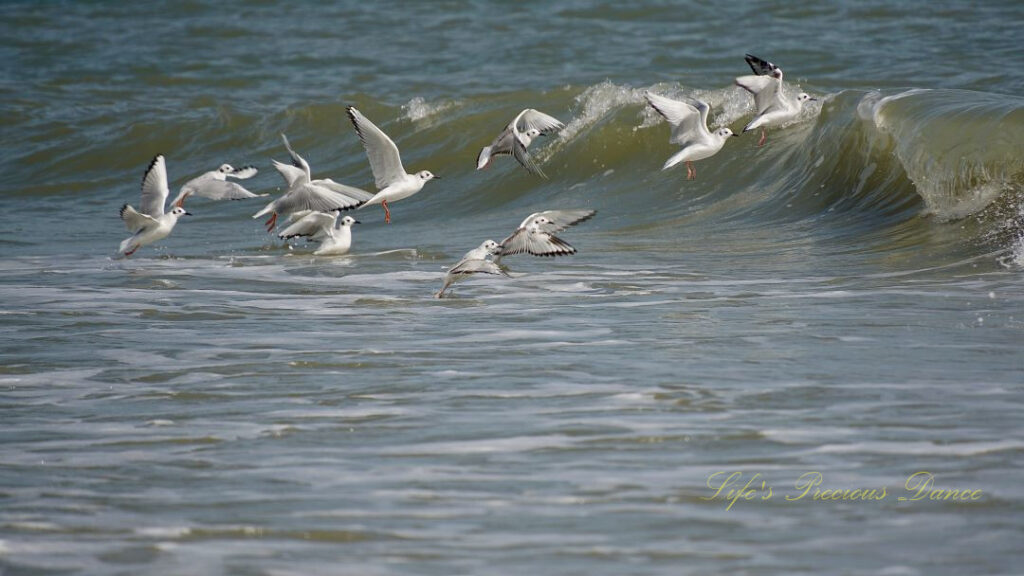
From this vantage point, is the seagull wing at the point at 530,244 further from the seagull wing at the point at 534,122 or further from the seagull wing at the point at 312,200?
the seagull wing at the point at 534,122

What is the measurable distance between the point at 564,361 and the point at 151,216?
614 centimetres

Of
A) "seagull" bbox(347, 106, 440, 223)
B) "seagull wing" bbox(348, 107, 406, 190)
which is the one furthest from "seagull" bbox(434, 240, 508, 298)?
"seagull" bbox(347, 106, 440, 223)

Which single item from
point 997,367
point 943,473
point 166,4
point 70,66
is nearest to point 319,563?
point 943,473

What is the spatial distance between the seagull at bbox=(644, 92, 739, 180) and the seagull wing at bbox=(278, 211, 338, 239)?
3.01 m

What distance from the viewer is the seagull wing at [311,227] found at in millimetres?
11508

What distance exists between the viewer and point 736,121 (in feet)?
52.2

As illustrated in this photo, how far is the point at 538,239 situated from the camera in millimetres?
9250

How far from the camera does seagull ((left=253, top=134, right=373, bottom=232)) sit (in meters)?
11.7

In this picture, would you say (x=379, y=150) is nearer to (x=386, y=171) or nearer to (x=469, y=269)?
(x=386, y=171)

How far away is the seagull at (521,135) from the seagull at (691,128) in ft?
3.03

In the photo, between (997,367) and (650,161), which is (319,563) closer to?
(997,367)

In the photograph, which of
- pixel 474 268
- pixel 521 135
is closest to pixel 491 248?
pixel 474 268

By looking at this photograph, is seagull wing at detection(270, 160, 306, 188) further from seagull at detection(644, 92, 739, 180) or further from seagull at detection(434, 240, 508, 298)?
seagull at detection(434, 240, 508, 298)

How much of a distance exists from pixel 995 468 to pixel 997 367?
1.47 metres
